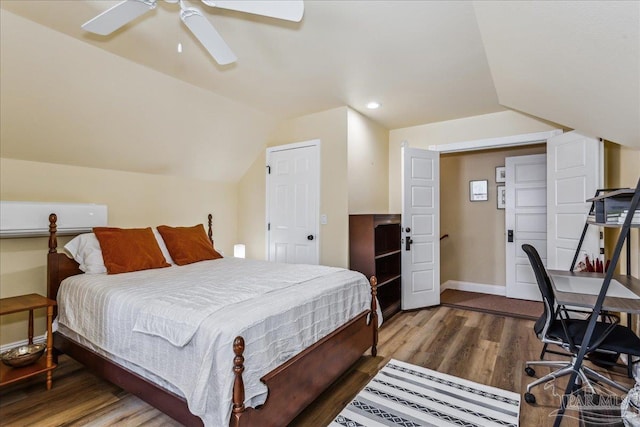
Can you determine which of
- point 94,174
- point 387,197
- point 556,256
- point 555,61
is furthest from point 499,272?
point 94,174

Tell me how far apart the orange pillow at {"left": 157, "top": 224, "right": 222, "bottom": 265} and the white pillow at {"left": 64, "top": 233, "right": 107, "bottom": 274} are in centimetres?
64

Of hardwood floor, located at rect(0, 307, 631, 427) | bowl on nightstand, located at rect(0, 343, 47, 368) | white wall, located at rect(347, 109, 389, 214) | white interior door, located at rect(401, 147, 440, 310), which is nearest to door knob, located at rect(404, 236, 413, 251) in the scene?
white interior door, located at rect(401, 147, 440, 310)

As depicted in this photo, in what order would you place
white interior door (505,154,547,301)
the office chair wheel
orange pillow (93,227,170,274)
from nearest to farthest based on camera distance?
the office chair wheel, orange pillow (93,227,170,274), white interior door (505,154,547,301)

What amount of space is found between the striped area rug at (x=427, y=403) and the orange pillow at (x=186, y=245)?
2.14 metres

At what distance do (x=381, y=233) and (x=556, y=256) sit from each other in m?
1.93

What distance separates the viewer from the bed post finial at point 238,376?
1.45 metres

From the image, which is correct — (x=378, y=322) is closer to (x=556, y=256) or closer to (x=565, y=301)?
(x=565, y=301)

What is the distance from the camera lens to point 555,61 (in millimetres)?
1916

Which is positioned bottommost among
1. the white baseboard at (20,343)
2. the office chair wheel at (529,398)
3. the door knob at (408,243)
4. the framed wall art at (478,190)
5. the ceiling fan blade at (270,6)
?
the office chair wheel at (529,398)

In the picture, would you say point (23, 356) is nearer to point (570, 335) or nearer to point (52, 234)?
point (52, 234)

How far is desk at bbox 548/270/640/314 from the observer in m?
1.79

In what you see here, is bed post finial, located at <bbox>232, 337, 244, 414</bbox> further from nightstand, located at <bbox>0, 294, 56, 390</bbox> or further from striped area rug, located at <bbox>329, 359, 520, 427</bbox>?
nightstand, located at <bbox>0, 294, 56, 390</bbox>

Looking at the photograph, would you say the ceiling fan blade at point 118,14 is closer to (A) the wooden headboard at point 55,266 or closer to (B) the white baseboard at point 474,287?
(A) the wooden headboard at point 55,266

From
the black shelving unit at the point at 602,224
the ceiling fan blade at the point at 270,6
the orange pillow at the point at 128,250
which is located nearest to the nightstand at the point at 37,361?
the orange pillow at the point at 128,250
